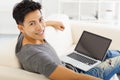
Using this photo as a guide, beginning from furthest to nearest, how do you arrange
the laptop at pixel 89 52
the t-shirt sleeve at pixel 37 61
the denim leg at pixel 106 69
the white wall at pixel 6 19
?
the white wall at pixel 6 19
the laptop at pixel 89 52
the denim leg at pixel 106 69
the t-shirt sleeve at pixel 37 61

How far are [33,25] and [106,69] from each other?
62 cm

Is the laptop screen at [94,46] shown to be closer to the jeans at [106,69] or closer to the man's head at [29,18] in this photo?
the jeans at [106,69]

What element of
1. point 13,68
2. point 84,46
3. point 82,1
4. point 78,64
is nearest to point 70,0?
point 82,1

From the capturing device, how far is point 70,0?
3818mm

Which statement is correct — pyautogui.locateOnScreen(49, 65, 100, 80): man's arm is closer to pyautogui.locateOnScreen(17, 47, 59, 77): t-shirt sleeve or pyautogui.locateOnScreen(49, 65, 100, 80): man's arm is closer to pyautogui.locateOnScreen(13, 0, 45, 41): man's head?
pyautogui.locateOnScreen(17, 47, 59, 77): t-shirt sleeve

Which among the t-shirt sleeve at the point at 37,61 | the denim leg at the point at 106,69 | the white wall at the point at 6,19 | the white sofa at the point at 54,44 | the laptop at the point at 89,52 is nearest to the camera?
the t-shirt sleeve at the point at 37,61

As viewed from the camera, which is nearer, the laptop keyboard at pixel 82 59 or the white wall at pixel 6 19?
the laptop keyboard at pixel 82 59

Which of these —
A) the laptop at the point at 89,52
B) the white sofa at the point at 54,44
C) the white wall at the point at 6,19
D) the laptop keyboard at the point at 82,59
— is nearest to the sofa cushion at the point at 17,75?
the white sofa at the point at 54,44

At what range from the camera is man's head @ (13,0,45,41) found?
144 centimetres

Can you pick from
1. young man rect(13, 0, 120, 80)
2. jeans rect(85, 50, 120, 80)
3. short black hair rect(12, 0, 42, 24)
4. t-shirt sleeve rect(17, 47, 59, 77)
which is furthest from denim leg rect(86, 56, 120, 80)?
short black hair rect(12, 0, 42, 24)

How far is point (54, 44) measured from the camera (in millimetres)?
2113

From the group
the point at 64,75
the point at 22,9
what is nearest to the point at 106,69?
the point at 64,75

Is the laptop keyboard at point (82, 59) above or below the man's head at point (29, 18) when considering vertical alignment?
below

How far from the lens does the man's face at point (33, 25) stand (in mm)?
1441
